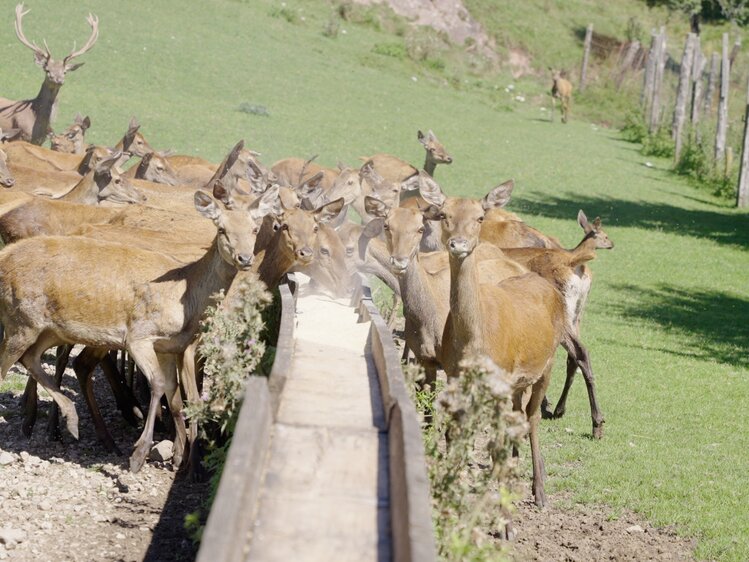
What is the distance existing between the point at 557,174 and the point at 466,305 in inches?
784

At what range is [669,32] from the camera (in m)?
55.6

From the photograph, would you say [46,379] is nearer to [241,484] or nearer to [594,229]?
[241,484]

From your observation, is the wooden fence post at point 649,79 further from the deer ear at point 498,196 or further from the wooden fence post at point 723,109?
the deer ear at point 498,196

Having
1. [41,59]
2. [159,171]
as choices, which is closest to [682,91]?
[41,59]

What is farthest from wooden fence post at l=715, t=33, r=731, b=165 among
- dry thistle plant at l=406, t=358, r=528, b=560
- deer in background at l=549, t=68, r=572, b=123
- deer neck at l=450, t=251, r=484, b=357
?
dry thistle plant at l=406, t=358, r=528, b=560

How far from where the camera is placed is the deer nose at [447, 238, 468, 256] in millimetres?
Result: 7590

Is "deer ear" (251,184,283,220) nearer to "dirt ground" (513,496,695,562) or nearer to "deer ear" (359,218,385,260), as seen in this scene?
"deer ear" (359,218,385,260)

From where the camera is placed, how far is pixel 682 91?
31250 mm

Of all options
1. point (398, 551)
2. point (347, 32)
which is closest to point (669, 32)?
point (347, 32)

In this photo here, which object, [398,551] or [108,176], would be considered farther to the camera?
[108,176]

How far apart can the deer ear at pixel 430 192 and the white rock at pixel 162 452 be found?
2550 millimetres

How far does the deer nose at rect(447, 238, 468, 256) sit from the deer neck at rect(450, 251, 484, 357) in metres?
0.08

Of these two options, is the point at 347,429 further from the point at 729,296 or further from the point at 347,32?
the point at 347,32

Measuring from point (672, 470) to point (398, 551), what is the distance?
533 cm
